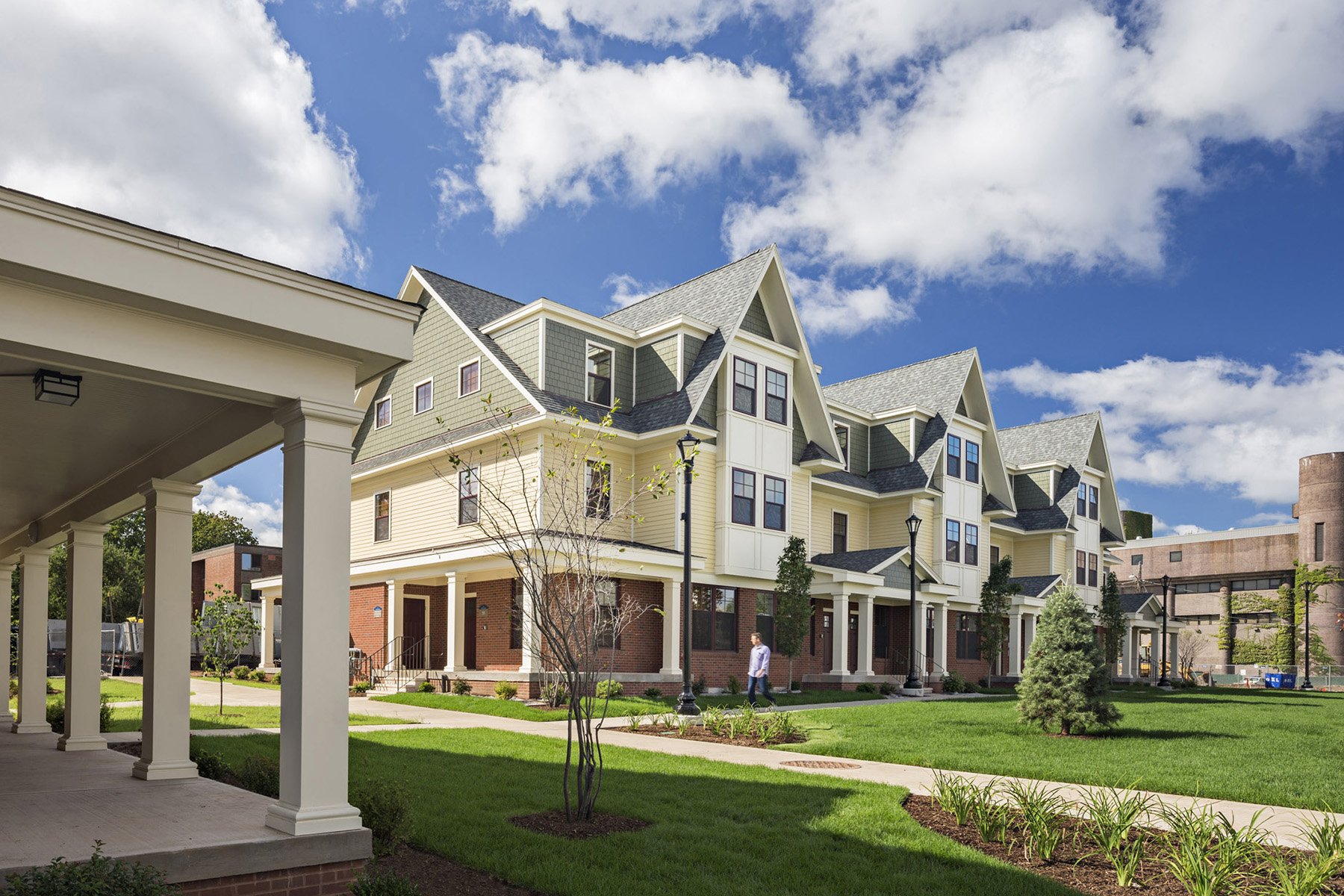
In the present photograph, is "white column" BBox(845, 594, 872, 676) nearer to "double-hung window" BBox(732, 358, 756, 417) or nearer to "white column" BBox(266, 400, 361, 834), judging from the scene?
"double-hung window" BBox(732, 358, 756, 417)

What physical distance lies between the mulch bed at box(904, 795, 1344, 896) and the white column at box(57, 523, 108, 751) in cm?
929

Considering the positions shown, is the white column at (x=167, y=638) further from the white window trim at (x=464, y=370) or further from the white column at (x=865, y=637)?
the white column at (x=865, y=637)

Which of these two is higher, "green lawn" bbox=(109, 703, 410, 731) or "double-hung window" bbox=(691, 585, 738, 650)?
"double-hung window" bbox=(691, 585, 738, 650)

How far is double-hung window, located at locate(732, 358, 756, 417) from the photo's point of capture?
26.4 m

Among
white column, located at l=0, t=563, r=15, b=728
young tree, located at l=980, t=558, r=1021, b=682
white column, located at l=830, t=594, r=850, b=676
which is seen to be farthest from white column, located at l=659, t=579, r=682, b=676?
young tree, located at l=980, t=558, r=1021, b=682

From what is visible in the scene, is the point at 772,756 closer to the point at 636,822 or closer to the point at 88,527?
the point at 636,822

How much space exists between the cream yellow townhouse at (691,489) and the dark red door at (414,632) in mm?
59

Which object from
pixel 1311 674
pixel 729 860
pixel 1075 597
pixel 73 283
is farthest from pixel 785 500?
pixel 1311 674

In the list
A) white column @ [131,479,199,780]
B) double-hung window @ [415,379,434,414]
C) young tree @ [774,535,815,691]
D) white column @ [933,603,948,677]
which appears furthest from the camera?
white column @ [933,603,948,677]

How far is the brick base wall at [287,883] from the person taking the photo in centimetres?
603

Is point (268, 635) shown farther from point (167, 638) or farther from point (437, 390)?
point (167, 638)

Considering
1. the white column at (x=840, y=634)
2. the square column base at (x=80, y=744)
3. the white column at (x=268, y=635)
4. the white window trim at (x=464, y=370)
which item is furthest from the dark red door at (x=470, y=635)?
the square column base at (x=80, y=744)

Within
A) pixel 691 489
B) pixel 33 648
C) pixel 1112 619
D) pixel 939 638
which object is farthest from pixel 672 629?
pixel 1112 619

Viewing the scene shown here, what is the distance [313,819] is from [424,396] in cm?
2302
